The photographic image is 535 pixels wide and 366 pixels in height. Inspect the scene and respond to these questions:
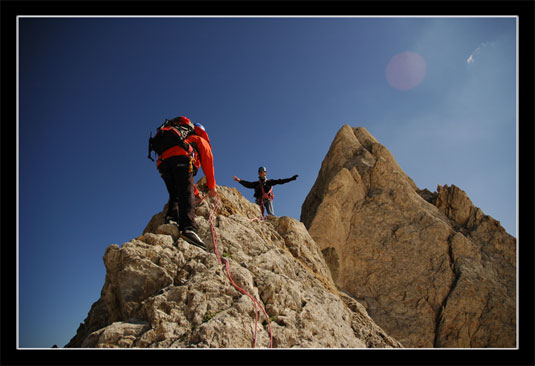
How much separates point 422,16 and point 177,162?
17.8ft

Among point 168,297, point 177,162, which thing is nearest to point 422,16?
point 177,162

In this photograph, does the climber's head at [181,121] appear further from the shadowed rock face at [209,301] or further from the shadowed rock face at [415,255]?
the shadowed rock face at [415,255]

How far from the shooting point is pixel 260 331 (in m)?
5.05

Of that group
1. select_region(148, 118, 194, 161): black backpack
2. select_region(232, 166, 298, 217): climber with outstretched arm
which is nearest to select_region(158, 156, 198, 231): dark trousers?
select_region(148, 118, 194, 161): black backpack

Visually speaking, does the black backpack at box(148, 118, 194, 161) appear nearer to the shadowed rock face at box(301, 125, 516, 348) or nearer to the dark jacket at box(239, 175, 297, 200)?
the dark jacket at box(239, 175, 297, 200)

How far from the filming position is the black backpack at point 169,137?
22.5ft

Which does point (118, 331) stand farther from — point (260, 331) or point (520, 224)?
point (520, 224)

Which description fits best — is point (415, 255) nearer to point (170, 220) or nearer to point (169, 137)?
point (170, 220)

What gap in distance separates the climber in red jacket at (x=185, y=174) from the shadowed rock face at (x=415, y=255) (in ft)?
43.9

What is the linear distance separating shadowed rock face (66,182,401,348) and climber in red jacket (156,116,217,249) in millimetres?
355

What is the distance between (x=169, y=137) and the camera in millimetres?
6902

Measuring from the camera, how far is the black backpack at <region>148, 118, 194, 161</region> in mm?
6871

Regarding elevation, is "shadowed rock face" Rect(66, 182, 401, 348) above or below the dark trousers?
below

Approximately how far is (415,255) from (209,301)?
1832 centimetres
